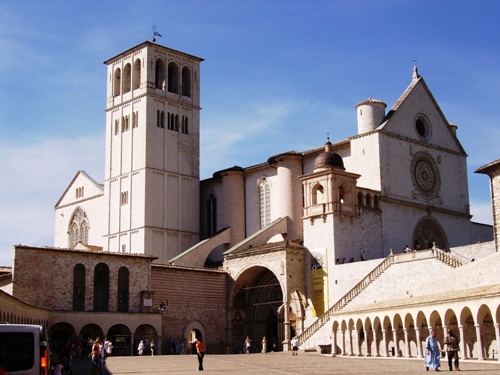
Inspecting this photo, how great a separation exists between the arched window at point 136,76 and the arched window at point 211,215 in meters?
10.1

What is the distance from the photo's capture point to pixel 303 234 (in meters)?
48.9

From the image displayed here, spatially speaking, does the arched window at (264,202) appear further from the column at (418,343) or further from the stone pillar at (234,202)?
the column at (418,343)

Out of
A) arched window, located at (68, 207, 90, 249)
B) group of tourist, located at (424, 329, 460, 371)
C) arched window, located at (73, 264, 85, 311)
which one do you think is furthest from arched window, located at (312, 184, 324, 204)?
arched window, located at (68, 207, 90, 249)

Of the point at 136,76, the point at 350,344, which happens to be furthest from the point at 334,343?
the point at 136,76

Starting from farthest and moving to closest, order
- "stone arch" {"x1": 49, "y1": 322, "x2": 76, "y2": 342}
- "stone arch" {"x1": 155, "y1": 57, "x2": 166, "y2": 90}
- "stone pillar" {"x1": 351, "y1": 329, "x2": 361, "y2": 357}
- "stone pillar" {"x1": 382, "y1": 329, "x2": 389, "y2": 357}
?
"stone arch" {"x1": 155, "y1": 57, "x2": 166, "y2": 90}
"stone arch" {"x1": 49, "y1": 322, "x2": 76, "y2": 342}
"stone pillar" {"x1": 351, "y1": 329, "x2": 361, "y2": 357}
"stone pillar" {"x1": 382, "y1": 329, "x2": 389, "y2": 357}

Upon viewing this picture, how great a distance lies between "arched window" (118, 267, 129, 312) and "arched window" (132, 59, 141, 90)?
1928 cm

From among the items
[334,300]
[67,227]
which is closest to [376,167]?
[334,300]

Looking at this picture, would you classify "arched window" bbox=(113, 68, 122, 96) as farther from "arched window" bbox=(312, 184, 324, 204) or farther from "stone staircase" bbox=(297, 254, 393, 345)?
"stone staircase" bbox=(297, 254, 393, 345)

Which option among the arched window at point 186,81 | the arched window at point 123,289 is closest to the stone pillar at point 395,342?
the arched window at point 123,289

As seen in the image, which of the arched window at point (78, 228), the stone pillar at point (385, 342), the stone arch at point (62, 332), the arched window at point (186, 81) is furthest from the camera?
the arched window at point (78, 228)

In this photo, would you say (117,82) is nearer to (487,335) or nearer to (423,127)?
(423,127)

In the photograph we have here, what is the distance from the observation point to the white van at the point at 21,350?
535 inches

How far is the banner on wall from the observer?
149 ft

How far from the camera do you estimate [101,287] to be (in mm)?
45406
